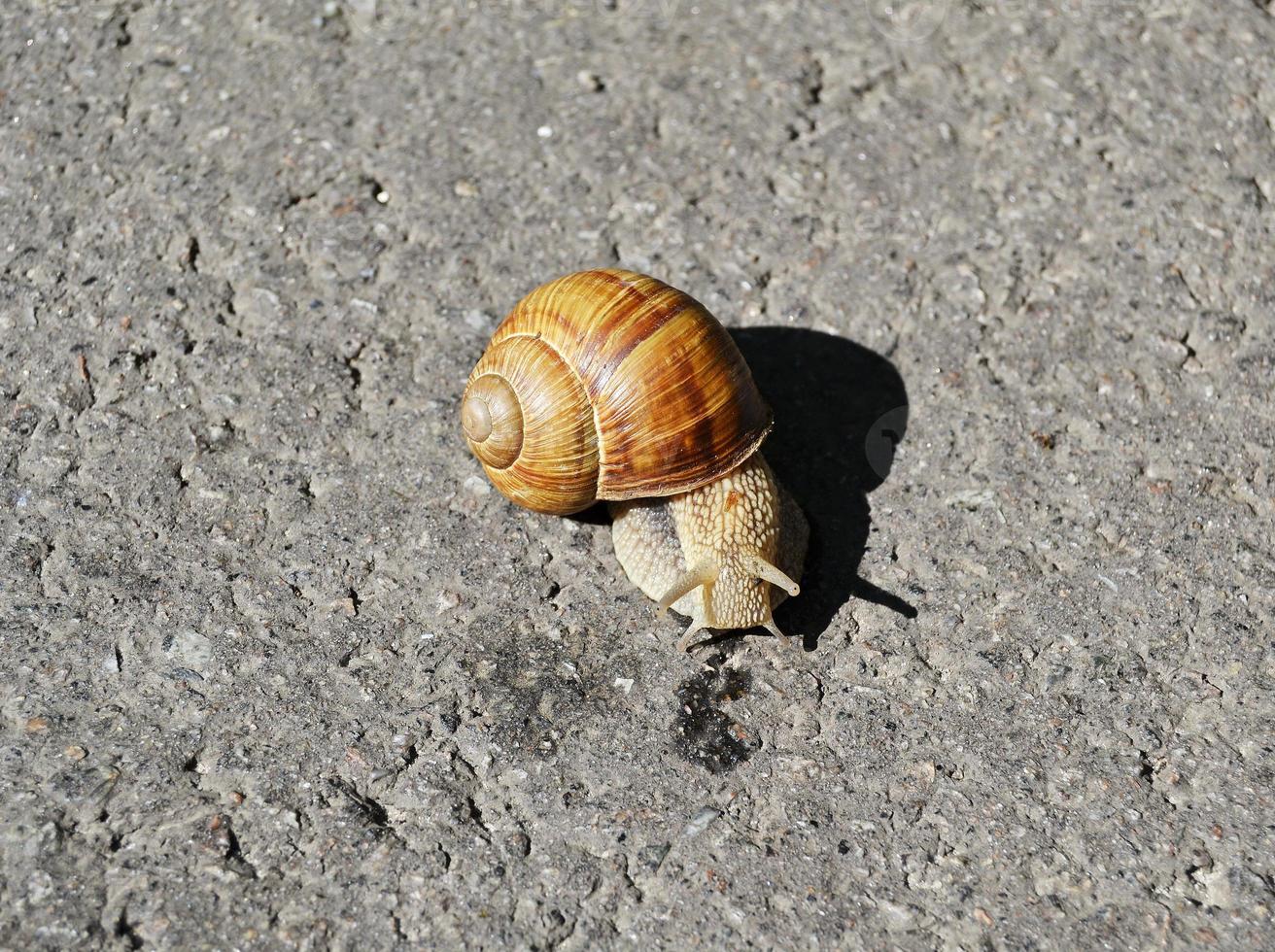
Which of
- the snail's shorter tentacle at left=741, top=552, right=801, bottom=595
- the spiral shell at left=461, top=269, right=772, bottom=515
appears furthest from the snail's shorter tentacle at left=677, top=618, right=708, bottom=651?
the spiral shell at left=461, top=269, right=772, bottom=515

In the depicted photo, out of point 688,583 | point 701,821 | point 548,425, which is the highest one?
point 548,425

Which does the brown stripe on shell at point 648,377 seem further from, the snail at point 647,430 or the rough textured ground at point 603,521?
the rough textured ground at point 603,521

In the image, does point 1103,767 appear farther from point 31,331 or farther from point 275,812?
point 31,331

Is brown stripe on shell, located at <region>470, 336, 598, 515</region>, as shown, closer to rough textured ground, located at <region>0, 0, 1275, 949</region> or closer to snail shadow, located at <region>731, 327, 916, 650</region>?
rough textured ground, located at <region>0, 0, 1275, 949</region>

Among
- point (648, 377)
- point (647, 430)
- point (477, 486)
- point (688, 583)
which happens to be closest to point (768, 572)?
point (688, 583)

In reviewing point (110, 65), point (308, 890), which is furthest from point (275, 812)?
point (110, 65)

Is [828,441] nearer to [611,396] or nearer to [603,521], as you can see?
[603,521]

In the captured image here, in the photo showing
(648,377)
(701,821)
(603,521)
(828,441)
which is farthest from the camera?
(828,441)
